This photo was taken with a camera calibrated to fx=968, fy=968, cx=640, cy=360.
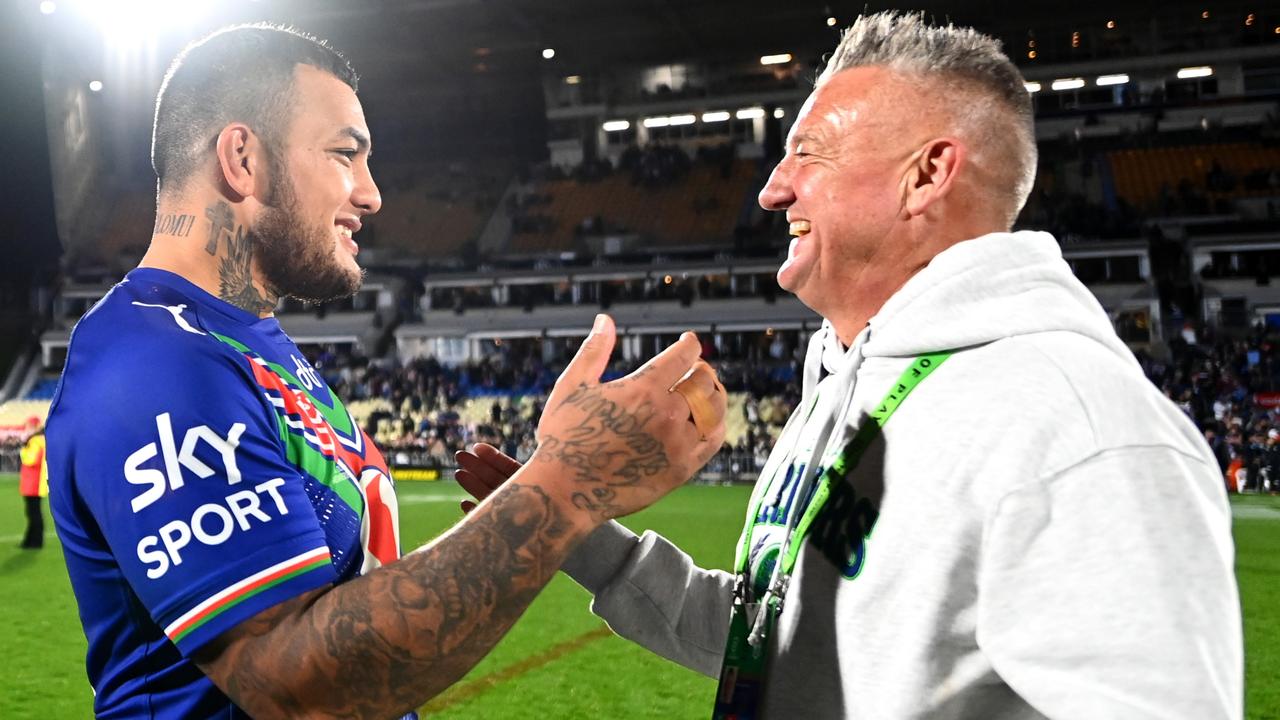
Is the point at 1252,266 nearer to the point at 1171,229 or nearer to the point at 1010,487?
the point at 1171,229

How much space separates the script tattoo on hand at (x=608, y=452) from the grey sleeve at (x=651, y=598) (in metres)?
0.65

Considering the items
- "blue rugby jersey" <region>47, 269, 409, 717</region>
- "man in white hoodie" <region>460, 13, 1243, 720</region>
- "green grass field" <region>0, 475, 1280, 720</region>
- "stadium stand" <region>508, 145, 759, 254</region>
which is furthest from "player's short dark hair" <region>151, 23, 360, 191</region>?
"stadium stand" <region>508, 145, 759, 254</region>

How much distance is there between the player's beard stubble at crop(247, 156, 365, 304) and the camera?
2229mm

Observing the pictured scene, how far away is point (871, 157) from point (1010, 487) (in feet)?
2.77

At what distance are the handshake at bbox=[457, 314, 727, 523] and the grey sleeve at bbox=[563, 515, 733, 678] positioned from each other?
0.65 meters

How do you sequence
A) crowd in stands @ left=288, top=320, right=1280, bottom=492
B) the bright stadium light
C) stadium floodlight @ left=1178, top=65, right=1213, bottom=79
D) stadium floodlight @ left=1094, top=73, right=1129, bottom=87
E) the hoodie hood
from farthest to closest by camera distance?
stadium floodlight @ left=1094, top=73, right=1129, bottom=87
stadium floodlight @ left=1178, top=65, right=1213, bottom=79
the bright stadium light
crowd in stands @ left=288, top=320, right=1280, bottom=492
the hoodie hood

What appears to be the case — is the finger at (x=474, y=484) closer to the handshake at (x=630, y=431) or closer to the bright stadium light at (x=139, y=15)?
the handshake at (x=630, y=431)

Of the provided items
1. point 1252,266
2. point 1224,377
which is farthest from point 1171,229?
point 1224,377

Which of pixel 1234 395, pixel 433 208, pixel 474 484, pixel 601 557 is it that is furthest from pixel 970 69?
pixel 433 208

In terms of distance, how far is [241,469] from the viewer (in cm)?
170

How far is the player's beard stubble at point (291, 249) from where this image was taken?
223 cm

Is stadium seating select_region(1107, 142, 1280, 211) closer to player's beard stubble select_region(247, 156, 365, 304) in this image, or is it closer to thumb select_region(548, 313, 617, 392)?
player's beard stubble select_region(247, 156, 365, 304)

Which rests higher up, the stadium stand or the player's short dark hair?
the stadium stand

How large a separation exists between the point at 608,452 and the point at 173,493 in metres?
0.74
